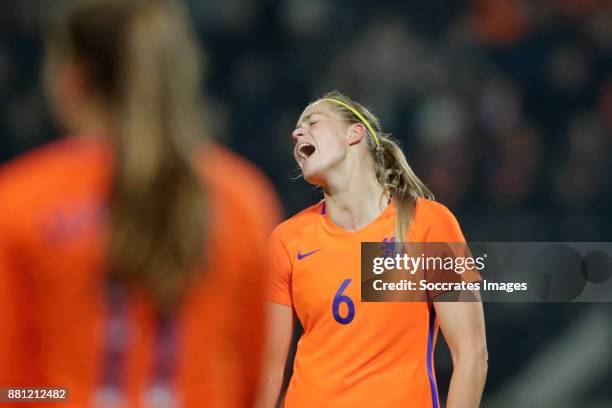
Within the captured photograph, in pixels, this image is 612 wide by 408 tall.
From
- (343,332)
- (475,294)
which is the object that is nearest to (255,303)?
(343,332)

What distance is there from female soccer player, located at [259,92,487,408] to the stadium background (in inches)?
79.4

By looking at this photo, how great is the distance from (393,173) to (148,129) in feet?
6.46

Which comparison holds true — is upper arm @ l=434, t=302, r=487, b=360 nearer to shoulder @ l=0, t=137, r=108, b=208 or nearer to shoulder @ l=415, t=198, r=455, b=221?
shoulder @ l=415, t=198, r=455, b=221

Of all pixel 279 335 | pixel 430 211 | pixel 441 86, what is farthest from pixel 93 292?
pixel 441 86

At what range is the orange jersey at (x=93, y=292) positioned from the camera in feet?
3.43

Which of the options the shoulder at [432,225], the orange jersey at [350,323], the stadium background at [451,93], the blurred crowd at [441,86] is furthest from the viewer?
the blurred crowd at [441,86]

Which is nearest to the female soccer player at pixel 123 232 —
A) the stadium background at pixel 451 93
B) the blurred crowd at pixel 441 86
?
the stadium background at pixel 451 93

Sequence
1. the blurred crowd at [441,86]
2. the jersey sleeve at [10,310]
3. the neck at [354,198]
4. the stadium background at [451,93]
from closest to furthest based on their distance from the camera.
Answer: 1. the jersey sleeve at [10,310]
2. the neck at [354,198]
3. the stadium background at [451,93]
4. the blurred crowd at [441,86]

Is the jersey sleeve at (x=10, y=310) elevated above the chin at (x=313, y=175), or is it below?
below

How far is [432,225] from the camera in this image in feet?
9.16

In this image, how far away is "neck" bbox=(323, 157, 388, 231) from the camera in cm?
288

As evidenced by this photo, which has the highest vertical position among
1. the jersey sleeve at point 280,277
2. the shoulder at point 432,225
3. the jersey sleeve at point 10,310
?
the shoulder at point 432,225

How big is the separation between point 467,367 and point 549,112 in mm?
3425

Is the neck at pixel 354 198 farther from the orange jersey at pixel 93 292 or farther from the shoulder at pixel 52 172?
the shoulder at pixel 52 172
